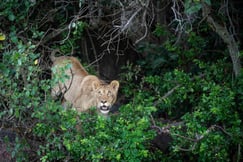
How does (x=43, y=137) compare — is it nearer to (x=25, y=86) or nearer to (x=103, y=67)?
(x=25, y=86)

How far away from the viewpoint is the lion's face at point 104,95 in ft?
28.6

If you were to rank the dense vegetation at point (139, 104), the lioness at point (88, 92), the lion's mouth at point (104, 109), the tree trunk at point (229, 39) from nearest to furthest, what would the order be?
the dense vegetation at point (139, 104) → the tree trunk at point (229, 39) → the lion's mouth at point (104, 109) → the lioness at point (88, 92)

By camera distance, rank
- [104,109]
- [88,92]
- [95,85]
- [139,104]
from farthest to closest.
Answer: [88,92]
[95,85]
[104,109]
[139,104]

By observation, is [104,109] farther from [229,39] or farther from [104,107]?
[229,39]

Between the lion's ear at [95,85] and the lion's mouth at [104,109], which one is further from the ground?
the lion's ear at [95,85]

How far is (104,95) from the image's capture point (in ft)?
28.8

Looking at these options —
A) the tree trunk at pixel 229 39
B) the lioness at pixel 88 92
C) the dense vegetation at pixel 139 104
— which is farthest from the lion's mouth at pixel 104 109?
the tree trunk at pixel 229 39

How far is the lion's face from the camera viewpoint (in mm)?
8711

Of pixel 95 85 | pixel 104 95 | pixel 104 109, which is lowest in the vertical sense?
pixel 104 109

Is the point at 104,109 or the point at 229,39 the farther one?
the point at 104,109

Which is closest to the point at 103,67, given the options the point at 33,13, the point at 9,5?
the point at 33,13

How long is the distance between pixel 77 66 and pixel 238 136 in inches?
111

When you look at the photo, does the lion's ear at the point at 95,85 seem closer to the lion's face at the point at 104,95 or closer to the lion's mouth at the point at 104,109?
the lion's face at the point at 104,95

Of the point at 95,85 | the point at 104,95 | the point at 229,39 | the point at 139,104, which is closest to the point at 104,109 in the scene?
the point at 104,95
